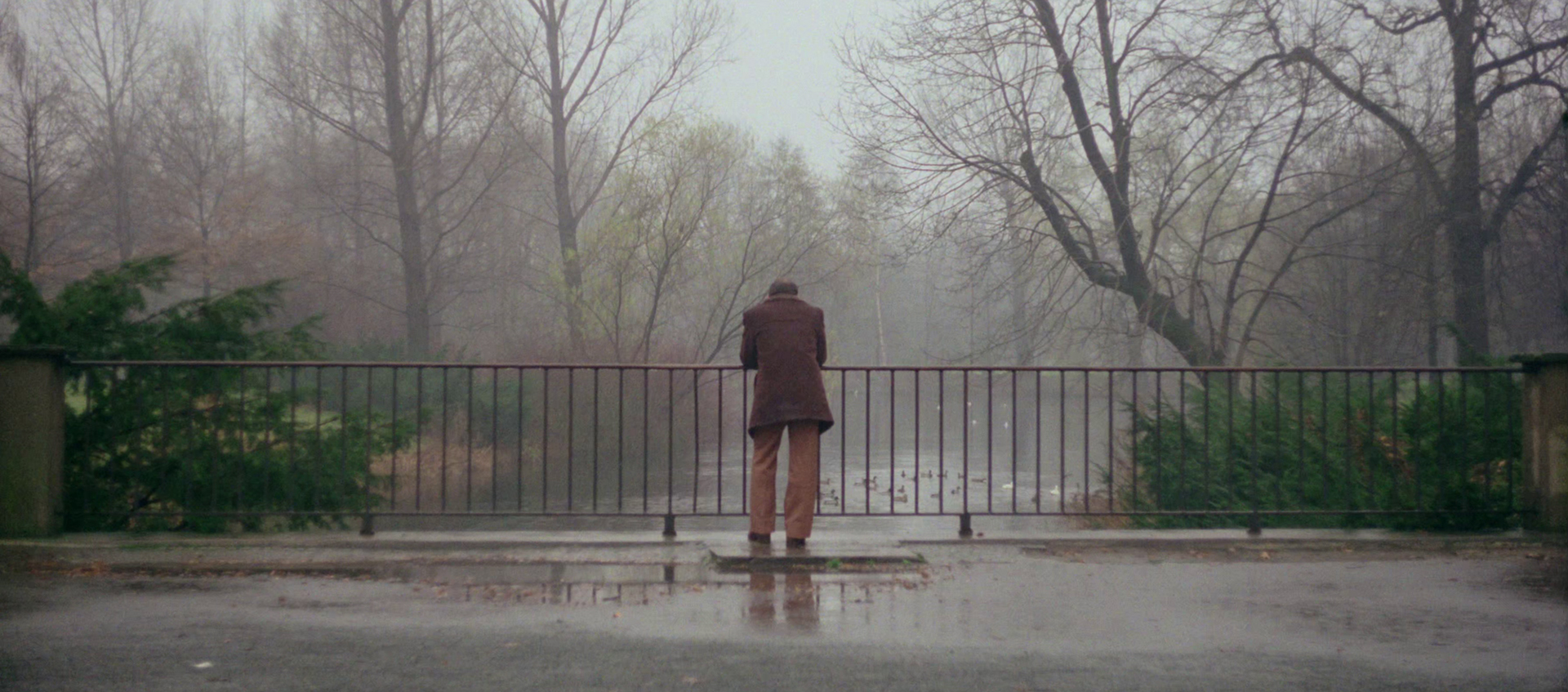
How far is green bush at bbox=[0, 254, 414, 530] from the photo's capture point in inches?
356

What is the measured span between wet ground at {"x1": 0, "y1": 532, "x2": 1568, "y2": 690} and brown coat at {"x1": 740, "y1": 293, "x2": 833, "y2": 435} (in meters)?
0.87

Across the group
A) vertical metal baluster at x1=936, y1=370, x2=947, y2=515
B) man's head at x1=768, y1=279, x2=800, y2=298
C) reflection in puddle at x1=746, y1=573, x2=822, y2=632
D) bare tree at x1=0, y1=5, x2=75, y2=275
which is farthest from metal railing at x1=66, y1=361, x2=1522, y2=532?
bare tree at x1=0, y1=5, x2=75, y2=275

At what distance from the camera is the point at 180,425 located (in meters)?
9.55

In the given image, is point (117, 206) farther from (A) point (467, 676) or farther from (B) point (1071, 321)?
(A) point (467, 676)

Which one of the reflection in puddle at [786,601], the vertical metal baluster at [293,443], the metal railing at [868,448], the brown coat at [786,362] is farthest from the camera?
the vertical metal baluster at [293,443]

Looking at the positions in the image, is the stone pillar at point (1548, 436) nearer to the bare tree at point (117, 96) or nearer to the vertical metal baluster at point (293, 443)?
the vertical metal baluster at point (293, 443)

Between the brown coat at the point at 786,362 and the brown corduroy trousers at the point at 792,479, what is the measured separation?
0.32 ft

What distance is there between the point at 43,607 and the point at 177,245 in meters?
32.6

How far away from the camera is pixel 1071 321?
2103 centimetres

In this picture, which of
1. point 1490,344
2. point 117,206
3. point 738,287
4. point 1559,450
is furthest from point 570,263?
point 1559,450

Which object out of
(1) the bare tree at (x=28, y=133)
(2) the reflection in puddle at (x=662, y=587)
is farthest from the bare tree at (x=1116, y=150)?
(1) the bare tree at (x=28, y=133)

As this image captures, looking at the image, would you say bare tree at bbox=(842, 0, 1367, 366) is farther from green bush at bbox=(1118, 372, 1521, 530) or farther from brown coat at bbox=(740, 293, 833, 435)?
brown coat at bbox=(740, 293, 833, 435)

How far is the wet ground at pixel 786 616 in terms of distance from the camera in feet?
16.6

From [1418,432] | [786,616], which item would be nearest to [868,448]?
[786,616]
